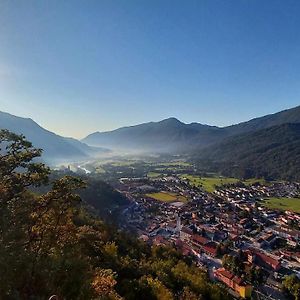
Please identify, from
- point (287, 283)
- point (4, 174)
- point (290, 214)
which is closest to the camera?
point (4, 174)

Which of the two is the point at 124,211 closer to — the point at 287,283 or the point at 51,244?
the point at 287,283

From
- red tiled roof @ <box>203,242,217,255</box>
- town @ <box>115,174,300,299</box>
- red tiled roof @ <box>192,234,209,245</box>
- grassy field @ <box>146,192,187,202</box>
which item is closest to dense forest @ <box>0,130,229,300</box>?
town @ <box>115,174,300,299</box>

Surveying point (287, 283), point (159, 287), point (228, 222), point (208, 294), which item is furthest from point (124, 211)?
point (159, 287)

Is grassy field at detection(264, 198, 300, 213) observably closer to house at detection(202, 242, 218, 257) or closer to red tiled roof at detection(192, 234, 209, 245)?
red tiled roof at detection(192, 234, 209, 245)

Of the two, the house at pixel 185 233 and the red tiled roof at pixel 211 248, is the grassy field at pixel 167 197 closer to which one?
the house at pixel 185 233

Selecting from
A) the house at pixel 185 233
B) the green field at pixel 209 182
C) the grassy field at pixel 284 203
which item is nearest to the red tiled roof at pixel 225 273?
the house at pixel 185 233

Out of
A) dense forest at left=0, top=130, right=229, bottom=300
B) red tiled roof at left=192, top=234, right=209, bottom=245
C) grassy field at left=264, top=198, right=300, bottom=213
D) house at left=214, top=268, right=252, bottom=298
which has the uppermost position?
dense forest at left=0, top=130, right=229, bottom=300

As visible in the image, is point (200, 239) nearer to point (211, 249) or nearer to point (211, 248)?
point (211, 248)
